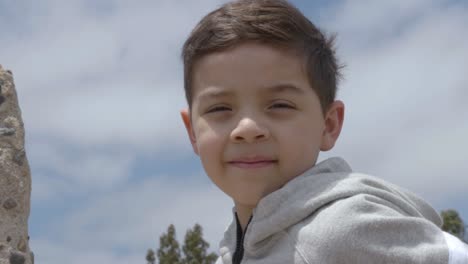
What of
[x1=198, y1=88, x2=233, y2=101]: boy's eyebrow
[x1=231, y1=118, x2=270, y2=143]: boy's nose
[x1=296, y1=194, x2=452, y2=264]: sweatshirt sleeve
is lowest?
[x1=296, y1=194, x2=452, y2=264]: sweatshirt sleeve

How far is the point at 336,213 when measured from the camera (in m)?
1.53

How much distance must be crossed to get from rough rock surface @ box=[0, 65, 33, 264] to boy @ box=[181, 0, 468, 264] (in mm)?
2661

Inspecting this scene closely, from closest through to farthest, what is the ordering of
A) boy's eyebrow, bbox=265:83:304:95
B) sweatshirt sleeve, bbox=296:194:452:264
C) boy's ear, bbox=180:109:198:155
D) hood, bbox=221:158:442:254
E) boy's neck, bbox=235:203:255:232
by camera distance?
sweatshirt sleeve, bbox=296:194:452:264 → hood, bbox=221:158:442:254 → boy's eyebrow, bbox=265:83:304:95 → boy's neck, bbox=235:203:255:232 → boy's ear, bbox=180:109:198:155

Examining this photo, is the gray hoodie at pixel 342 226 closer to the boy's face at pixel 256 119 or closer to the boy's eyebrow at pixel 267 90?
the boy's face at pixel 256 119

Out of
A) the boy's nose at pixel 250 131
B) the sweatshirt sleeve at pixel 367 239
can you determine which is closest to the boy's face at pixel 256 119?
the boy's nose at pixel 250 131

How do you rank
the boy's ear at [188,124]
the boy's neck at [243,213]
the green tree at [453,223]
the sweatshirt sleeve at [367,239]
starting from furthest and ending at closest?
1. the green tree at [453,223]
2. the boy's ear at [188,124]
3. the boy's neck at [243,213]
4. the sweatshirt sleeve at [367,239]

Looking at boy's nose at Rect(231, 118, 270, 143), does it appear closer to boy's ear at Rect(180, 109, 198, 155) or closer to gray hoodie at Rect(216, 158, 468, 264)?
gray hoodie at Rect(216, 158, 468, 264)

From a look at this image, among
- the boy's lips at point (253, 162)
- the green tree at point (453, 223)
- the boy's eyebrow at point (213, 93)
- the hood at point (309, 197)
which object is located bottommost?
the hood at point (309, 197)

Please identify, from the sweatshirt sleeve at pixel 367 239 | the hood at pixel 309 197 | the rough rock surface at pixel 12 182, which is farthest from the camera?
the rough rock surface at pixel 12 182

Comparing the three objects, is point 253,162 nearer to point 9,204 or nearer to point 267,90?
point 267,90

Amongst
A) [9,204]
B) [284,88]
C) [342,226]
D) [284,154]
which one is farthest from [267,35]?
[9,204]

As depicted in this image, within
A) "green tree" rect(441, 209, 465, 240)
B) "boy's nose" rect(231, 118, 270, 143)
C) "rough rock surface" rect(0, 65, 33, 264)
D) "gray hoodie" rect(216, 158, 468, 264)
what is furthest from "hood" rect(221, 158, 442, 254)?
"green tree" rect(441, 209, 465, 240)

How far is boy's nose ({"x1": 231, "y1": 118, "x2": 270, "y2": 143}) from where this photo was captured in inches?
66.4

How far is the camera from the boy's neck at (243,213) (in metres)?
1.85
